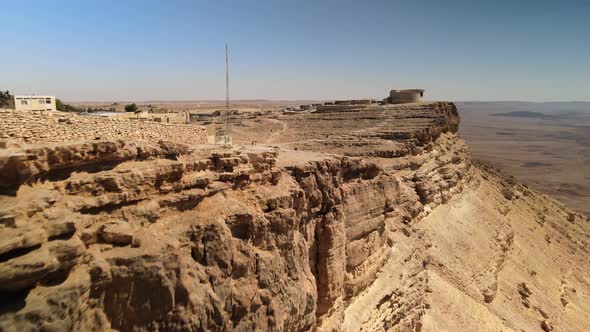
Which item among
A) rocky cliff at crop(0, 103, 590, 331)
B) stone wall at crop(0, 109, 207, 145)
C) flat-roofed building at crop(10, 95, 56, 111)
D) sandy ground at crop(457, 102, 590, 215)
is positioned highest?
flat-roofed building at crop(10, 95, 56, 111)

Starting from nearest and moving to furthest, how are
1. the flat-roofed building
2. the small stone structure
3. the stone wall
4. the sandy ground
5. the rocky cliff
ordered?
1. the rocky cliff
2. the stone wall
3. the flat-roofed building
4. the small stone structure
5. the sandy ground

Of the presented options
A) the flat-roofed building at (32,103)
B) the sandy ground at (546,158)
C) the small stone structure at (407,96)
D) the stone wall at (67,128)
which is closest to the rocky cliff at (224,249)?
the stone wall at (67,128)

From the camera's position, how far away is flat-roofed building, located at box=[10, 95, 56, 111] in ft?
56.4

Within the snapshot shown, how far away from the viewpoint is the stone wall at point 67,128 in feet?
38.0

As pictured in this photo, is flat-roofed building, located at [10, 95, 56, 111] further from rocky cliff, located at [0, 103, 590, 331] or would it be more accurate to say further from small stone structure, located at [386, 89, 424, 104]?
small stone structure, located at [386, 89, 424, 104]

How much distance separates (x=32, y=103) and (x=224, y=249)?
1305 cm

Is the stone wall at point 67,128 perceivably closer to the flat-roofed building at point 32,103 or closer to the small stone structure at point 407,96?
the flat-roofed building at point 32,103

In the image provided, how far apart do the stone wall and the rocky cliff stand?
6.96 feet

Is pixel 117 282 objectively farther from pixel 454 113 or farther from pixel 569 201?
pixel 569 201

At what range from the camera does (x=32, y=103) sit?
18188 millimetres

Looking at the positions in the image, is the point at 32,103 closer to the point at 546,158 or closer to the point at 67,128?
the point at 67,128

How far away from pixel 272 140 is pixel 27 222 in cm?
2600

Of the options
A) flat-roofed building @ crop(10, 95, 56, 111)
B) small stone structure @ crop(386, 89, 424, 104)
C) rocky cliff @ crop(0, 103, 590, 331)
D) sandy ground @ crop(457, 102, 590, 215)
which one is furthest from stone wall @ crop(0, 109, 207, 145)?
sandy ground @ crop(457, 102, 590, 215)

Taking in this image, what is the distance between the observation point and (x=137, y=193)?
9.30 meters
